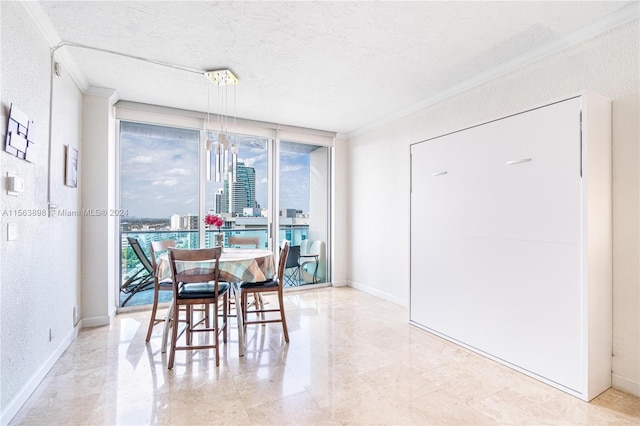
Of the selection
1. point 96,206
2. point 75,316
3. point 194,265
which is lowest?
point 75,316

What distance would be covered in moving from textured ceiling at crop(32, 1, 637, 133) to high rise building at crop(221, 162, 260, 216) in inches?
51.7

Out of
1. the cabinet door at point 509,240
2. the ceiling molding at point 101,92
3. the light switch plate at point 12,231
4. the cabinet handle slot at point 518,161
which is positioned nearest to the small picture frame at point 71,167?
the ceiling molding at point 101,92

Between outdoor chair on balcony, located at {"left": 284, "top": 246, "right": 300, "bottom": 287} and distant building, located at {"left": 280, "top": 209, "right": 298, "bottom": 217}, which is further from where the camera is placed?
distant building, located at {"left": 280, "top": 209, "right": 298, "bottom": 217}

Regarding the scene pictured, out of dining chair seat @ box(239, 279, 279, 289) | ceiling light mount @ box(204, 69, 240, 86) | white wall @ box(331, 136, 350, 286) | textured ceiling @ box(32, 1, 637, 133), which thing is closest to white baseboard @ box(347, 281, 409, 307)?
white wall @ box(331, 136, 350, 286)

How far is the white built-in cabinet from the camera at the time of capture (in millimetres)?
2053

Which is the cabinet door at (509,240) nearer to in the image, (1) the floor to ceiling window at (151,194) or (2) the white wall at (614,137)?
(2) the white wall at (614,137)

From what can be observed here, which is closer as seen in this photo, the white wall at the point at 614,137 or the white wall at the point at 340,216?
the white wall at the point at 614,137

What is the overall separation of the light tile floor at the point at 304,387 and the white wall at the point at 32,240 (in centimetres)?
25

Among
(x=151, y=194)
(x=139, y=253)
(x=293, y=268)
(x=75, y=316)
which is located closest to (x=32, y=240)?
(x=75, y=316)

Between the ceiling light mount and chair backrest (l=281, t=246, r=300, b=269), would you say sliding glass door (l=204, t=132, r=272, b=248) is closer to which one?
chair backrest (l=281, t=246, r=300, b=269)

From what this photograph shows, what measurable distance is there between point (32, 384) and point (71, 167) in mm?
1862

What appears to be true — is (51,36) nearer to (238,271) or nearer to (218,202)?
(238,271)

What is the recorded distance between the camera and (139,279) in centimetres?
408

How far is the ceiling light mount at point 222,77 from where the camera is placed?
9.79 feet
